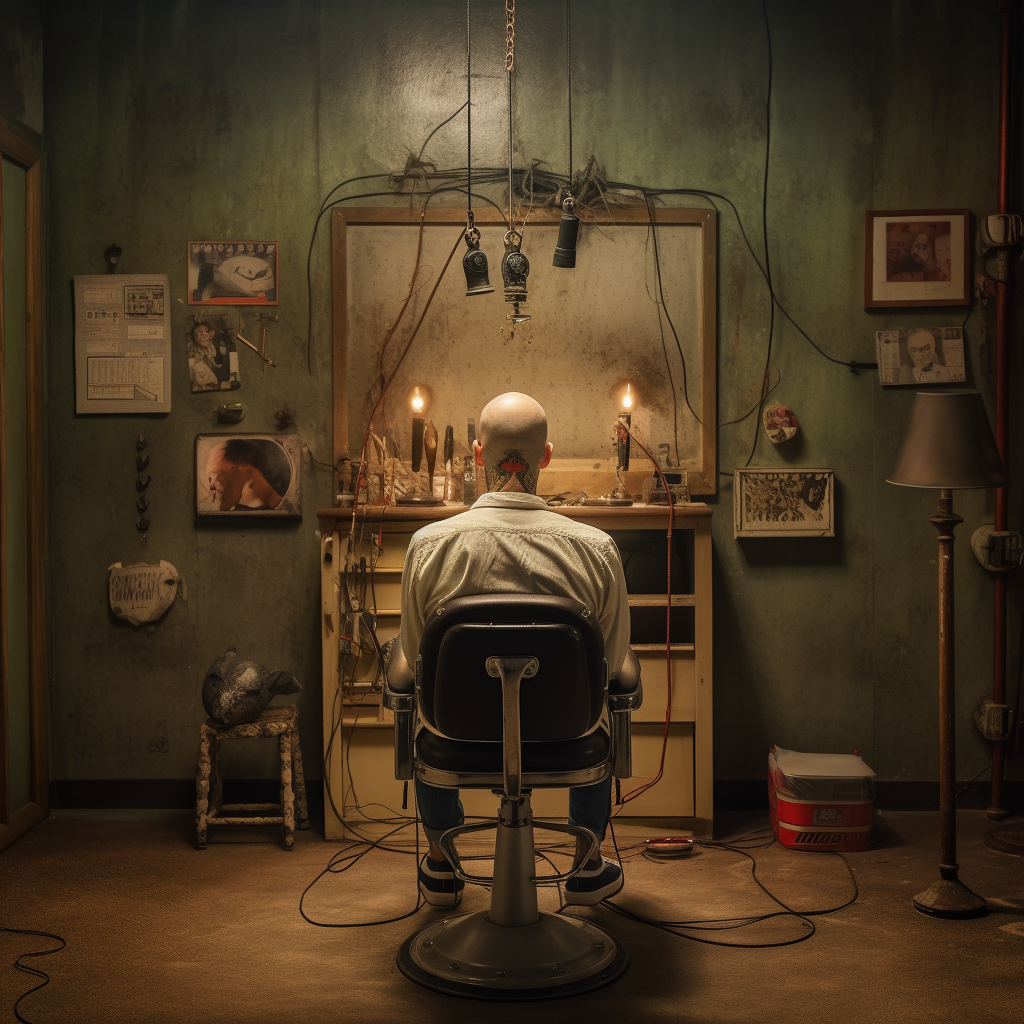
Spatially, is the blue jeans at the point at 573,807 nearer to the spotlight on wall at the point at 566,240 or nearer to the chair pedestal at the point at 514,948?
the chair pedestal at the point at 514,948

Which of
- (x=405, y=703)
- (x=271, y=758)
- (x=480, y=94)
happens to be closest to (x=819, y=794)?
(x=405, y=703)

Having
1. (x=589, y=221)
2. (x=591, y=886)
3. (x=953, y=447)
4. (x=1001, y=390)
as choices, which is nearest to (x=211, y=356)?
(x=589, y=221)

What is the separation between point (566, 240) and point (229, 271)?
135 centimetres

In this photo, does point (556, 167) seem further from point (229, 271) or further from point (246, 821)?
point (246, 821)

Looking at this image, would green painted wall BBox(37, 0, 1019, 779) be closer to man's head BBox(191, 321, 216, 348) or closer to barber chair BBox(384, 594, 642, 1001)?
man's head BBox(191, 321, 216, 348)

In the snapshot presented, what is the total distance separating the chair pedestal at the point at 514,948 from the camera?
2.80m

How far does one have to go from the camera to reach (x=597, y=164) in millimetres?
4293

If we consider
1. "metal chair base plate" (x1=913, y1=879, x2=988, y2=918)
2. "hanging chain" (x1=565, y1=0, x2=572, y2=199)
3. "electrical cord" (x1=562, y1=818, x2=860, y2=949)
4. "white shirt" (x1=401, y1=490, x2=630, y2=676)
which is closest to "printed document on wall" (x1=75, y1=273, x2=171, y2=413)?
"hanging chain" (x1=565, y1=0, x2=572, y2=199)

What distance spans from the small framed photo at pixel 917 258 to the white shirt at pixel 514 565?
2041 mm

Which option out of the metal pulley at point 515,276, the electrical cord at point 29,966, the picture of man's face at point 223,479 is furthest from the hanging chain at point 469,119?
the electrical cord at point 29,966

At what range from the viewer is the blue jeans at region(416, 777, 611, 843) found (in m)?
3.15

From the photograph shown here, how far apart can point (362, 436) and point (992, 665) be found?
105 inches

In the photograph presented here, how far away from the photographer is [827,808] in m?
3.89

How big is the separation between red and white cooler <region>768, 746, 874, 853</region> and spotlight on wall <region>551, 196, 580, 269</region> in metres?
2.00
